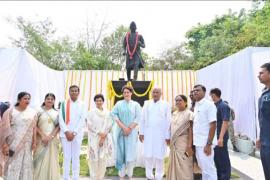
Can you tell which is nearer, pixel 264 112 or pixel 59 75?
pixel 264 112

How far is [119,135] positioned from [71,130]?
796 millimetres

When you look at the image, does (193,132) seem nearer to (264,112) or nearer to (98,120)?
(264,112)

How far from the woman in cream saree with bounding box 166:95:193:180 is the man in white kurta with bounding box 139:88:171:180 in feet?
1.20

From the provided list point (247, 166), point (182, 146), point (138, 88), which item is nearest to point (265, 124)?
point (182, 146)

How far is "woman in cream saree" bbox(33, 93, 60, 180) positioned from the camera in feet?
12.4

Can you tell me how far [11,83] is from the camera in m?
6.85

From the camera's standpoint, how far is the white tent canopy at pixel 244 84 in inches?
254

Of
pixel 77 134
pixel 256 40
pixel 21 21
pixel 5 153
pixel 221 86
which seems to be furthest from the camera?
pixel 21 21

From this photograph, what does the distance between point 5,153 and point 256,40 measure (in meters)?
12.6

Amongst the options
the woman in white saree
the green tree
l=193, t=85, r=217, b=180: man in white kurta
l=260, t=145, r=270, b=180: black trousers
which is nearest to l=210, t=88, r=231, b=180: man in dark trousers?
l=193, t=85, r=217, b=180: man in white kurta

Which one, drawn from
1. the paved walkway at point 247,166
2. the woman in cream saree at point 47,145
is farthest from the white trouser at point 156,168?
the paved walkway at point 247,166

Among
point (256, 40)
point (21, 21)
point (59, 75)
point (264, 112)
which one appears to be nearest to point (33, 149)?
point (264, 112)

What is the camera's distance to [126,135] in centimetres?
439

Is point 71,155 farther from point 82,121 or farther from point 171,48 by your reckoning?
point 171,48
